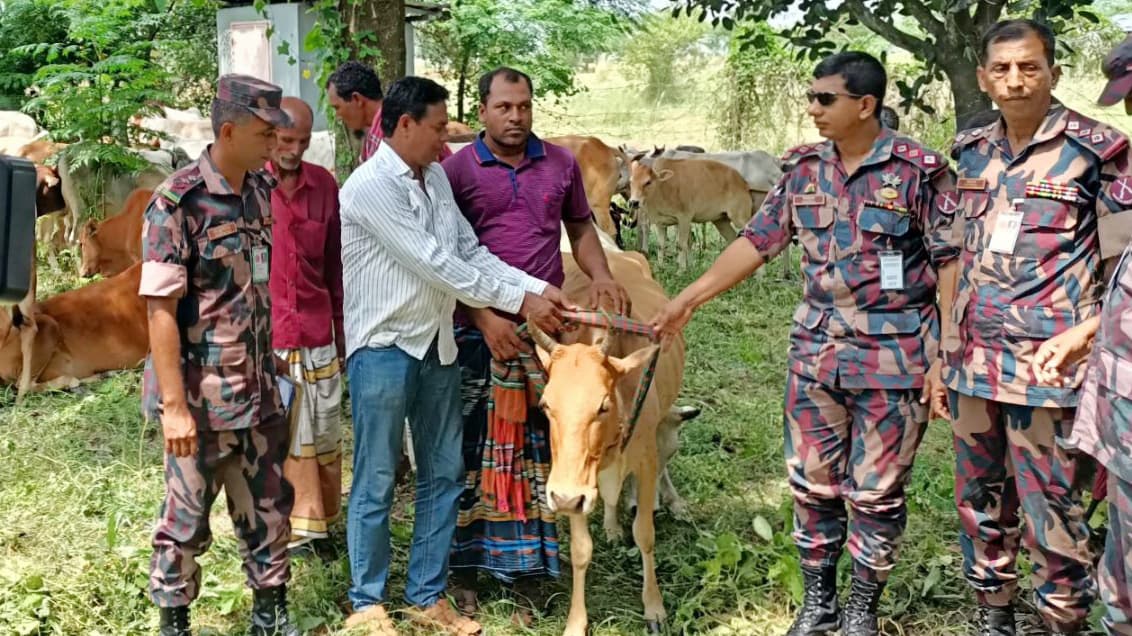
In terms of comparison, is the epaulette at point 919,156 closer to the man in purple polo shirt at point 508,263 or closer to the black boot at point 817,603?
the man in purple polo shirt at point 508,263

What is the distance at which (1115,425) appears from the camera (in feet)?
8.39

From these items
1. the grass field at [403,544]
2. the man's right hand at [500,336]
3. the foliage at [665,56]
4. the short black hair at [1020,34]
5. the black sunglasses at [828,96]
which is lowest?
the grass field at [403,544]

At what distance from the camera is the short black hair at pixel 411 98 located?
12.6ft

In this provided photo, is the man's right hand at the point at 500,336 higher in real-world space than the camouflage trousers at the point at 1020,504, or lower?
higher

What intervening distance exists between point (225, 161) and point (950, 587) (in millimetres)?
3282

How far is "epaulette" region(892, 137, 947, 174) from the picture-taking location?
3.68 metres

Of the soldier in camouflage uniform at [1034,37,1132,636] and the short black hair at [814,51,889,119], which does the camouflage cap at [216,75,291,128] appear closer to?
the short black hair at [814,51,889,119]

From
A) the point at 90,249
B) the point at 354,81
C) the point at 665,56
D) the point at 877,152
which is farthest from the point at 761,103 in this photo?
the point at 877,152

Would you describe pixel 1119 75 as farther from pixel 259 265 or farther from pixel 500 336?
pixel 259 265

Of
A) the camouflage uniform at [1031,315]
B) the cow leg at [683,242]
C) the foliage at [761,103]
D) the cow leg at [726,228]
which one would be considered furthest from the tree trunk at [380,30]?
the foliage at [761,103]

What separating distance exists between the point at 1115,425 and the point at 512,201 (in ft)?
7.89

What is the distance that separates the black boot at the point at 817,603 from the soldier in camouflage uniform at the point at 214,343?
6.42 ft

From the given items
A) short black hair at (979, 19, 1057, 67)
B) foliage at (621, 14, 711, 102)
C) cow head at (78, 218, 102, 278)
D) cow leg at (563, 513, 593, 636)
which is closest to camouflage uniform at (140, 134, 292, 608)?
cow leg at (563, 513, 593, 636)

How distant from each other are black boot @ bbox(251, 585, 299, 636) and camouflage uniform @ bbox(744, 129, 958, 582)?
194 centimetres
